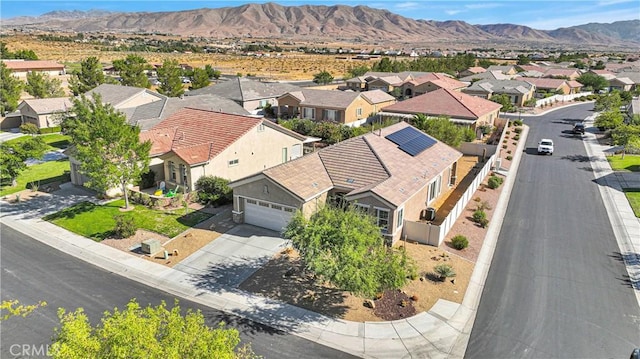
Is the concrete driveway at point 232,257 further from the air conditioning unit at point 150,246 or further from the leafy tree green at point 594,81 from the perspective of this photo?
the leafy tree green at point 594,81

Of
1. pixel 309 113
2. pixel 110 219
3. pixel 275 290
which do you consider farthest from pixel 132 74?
pixel 275 290

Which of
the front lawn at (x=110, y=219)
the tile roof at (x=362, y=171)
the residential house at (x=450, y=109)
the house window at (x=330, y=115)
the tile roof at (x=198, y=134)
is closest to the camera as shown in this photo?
the tile roof at (x=362, y=171)

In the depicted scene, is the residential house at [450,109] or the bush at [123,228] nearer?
the bush at [123,228]

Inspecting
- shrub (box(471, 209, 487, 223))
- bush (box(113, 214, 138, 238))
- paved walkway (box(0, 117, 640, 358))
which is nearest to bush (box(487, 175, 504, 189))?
paved walkway (box(0, 117, 640, 358))

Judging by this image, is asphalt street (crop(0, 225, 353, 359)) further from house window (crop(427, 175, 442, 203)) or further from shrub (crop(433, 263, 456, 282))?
house window (crop(427, 175, 442, 203))

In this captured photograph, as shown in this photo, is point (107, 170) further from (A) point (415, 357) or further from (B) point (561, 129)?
(B) point (561, 129)

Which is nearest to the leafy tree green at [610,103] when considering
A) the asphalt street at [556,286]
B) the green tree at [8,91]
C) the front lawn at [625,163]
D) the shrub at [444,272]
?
the front lawn at [625,163]
